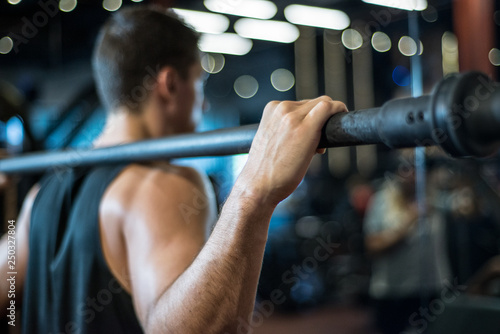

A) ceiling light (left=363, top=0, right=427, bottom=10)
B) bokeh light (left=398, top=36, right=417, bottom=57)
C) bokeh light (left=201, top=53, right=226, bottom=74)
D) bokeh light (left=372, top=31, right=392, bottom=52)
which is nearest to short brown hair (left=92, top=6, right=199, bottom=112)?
ceiling light (left=363, top=0, right=427, bottom=10)

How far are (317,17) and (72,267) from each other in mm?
7064

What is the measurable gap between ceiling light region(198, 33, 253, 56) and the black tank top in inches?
270

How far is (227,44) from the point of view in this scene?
8.91 metres

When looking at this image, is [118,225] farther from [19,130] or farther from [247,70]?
[247,70]

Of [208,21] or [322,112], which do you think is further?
[208,21]

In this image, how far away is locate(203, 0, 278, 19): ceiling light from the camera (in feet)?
21.7

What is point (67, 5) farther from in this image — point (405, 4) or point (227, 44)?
point (405, 4)

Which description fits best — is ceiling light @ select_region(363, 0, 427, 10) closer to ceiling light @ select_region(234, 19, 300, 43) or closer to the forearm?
ceiling light @ select_region(234, 19, 300, 43)

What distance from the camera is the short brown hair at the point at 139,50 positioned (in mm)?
1442

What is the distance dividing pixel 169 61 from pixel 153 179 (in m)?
0.43

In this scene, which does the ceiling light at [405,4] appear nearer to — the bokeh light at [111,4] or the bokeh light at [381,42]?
the bokeh light at [381,42]

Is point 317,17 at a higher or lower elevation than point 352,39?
higher

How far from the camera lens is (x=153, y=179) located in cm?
120

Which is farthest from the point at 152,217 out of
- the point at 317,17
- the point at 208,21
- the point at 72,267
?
the point at 317,17
